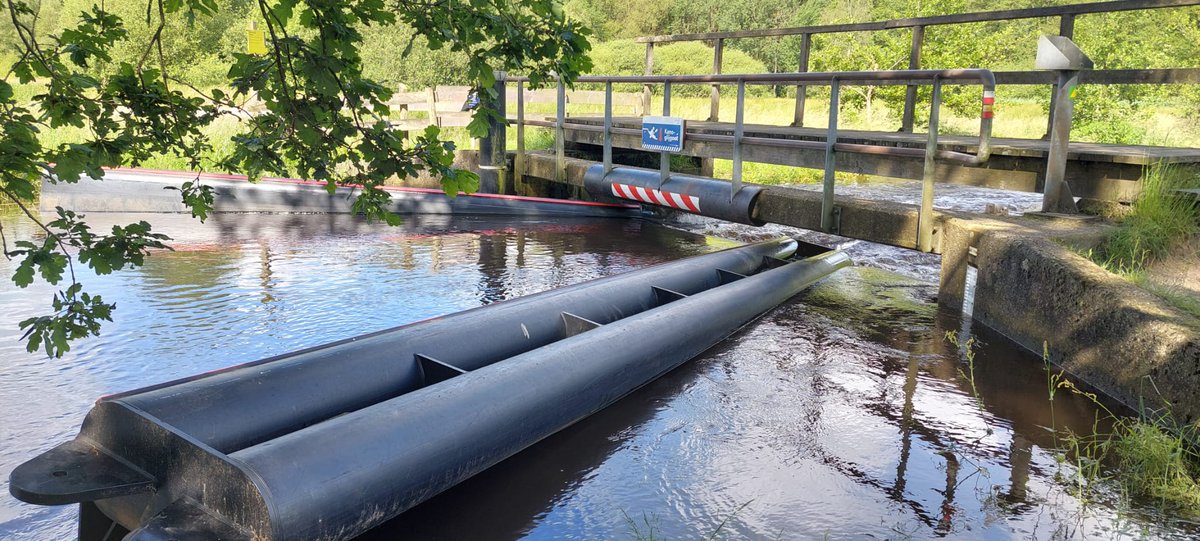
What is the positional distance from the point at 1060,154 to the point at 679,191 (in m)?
3.78

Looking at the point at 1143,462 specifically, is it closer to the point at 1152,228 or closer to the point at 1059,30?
the point at 1152,228

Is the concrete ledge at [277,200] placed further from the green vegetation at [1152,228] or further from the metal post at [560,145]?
the green vegetation at [1152,228]

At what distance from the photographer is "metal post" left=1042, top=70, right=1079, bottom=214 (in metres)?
6.20

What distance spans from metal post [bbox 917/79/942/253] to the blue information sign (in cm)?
A: 279

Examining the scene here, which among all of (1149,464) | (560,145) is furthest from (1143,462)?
(560,145)

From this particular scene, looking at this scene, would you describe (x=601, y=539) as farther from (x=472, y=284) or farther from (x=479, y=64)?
(x=472, y=284)

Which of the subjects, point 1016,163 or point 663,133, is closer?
point 1016,163

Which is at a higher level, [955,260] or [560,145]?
[560,145]

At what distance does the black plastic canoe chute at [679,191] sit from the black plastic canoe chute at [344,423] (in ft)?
11.5

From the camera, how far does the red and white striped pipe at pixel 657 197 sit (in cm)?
922

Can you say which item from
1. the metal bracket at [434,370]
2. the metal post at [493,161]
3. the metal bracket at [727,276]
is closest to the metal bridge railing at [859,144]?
the metal bracket at [727,276]

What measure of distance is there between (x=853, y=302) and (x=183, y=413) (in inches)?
210

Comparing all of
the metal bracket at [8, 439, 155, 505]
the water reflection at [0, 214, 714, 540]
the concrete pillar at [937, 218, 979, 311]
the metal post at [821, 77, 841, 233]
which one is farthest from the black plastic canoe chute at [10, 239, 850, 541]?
the metal post at [821, 77, 841, 233]

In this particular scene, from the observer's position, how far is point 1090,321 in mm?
4852
